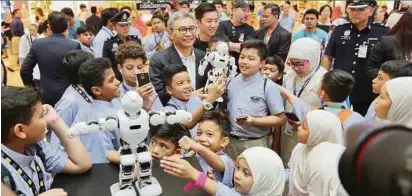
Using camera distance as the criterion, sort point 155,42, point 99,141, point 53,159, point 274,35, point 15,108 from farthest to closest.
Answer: point 155,42
point 274,35
point 99,141
point 53,159
point 15,108

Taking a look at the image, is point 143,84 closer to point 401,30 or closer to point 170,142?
point 170,142

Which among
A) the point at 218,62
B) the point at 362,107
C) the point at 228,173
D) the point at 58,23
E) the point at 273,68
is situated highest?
the point at 58,23

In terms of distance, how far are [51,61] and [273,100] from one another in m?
1.94

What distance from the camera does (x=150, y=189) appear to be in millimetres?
1264

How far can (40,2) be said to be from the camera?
8.55 meters

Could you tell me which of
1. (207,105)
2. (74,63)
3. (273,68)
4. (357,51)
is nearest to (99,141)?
(207,105)

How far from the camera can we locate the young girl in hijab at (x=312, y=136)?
5.20ft

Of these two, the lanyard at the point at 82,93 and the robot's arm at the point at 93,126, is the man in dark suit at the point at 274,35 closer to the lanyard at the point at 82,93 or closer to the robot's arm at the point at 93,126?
the lanyard at the point at 82,93

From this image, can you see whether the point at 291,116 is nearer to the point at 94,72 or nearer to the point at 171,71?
the point at 171,71

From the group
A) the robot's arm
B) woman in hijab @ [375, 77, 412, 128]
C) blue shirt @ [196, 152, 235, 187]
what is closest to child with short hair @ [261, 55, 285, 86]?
woman in hijab @ [375, 77, 412, 128]

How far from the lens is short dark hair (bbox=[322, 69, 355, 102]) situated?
2.02 metres

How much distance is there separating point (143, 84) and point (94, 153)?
0.38 m

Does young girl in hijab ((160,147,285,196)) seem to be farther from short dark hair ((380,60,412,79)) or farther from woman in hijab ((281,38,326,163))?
short dark hair ((380,60,412,79))

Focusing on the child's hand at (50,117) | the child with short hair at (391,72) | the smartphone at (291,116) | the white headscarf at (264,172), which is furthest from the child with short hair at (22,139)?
the child with short hair at (391,72)
